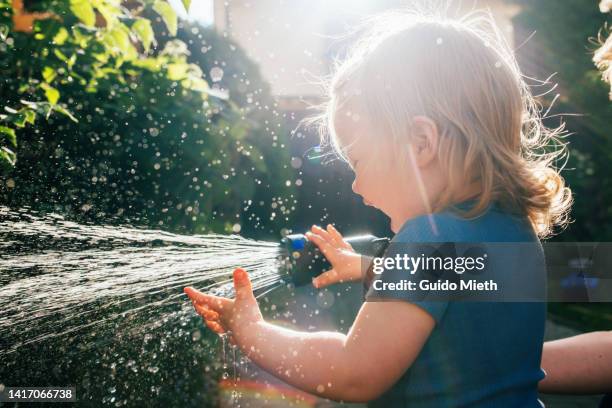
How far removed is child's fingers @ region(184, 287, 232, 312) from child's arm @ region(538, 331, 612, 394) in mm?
921

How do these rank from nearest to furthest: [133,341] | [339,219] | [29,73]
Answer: [29,73]
[133,341]
[339,219]

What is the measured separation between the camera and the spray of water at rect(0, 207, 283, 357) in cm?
258

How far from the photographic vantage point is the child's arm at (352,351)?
4.25 feet

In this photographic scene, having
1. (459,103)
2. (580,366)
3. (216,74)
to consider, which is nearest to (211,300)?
(459,103)

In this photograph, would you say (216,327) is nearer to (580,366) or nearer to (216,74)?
(580,366)

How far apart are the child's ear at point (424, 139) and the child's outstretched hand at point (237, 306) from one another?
0.54 metres

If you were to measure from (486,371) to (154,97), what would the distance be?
222 cm

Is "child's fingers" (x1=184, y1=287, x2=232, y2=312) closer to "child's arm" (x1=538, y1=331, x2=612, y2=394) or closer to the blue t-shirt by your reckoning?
the blue t-shirt

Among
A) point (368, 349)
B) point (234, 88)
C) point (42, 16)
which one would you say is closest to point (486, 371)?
point (368, 349)

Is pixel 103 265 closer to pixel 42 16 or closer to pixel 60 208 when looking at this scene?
pixel 60 208

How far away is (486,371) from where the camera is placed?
1358 millimetres

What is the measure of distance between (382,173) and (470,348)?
496 mm

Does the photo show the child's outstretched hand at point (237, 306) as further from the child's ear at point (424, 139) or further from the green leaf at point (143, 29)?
the green leaf at point (143, 29)

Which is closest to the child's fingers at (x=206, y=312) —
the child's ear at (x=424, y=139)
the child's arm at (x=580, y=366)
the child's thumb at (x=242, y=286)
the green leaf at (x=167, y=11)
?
the child's thumb at (x=242, y=286)
